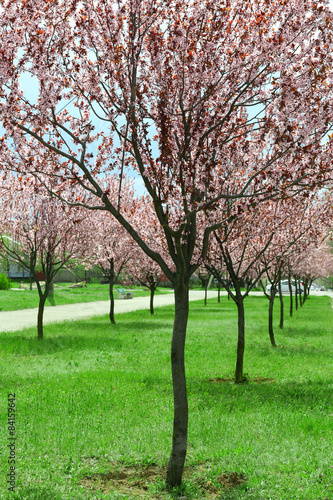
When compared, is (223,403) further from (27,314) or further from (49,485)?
(27,314)

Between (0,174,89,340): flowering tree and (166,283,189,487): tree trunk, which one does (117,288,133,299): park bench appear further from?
(166,283,189,487): tree trunk

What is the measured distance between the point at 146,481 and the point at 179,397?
93 centimetres

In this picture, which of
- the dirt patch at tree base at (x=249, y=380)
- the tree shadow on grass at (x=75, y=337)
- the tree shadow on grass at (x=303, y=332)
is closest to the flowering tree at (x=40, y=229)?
the tree shadow on grass at (x=75, y=337)

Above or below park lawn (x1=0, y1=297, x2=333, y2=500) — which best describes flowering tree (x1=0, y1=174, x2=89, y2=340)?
above

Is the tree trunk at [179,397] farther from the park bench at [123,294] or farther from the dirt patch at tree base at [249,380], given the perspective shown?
the park bench at [123,294]

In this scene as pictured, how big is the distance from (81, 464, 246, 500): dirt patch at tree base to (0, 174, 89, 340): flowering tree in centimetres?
992

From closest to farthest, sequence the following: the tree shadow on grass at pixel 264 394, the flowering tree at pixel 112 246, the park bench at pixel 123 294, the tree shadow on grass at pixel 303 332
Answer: the tree shadow on grass at pixel 264 394
the tree shadow on grass at pixel 303 332
the flowering tree at pixel 112 246
the park bench at pixel 123 294

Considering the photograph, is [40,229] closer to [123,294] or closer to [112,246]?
[112,246]

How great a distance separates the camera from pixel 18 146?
16.9 feet

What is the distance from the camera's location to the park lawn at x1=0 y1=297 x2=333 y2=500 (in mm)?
4465

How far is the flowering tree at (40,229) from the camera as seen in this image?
46.2 ft

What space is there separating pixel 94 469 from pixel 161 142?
3648 mm

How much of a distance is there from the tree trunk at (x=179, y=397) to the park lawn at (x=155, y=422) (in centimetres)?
19

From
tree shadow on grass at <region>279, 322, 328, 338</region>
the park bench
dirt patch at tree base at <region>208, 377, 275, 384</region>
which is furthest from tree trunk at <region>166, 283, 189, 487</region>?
the park bench
